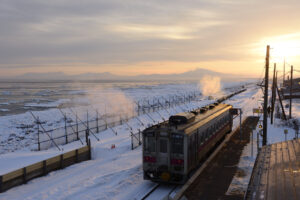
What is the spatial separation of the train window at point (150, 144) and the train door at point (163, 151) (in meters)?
0.36

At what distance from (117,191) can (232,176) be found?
7023mm

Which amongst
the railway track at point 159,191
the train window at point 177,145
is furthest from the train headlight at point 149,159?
the railway track at point 159,191

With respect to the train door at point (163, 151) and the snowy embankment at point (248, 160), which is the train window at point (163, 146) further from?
the snowy embankment at point (248, 160)

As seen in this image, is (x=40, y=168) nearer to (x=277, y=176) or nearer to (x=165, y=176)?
(x=165, y=176)

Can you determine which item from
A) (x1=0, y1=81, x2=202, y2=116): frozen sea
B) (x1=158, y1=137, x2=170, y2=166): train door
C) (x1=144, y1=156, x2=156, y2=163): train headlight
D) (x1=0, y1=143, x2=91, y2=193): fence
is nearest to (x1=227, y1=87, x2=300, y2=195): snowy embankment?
(x1=158, y1=137, x2=170, y2=166): train door

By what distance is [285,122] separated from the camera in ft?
106

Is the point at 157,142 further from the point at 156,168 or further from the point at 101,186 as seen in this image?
the point at 101,186

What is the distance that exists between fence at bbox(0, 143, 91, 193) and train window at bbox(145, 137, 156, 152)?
7.69 m

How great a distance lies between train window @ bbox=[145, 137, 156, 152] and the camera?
540 inches

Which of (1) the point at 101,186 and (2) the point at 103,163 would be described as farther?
(2) the point at 103,163

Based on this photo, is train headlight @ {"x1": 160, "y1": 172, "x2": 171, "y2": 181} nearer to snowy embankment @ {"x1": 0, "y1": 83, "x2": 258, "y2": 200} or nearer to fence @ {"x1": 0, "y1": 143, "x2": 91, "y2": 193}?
snowy embankment @ {"x1": 0, "y1": 83, "x2": 258, "y2": 200}

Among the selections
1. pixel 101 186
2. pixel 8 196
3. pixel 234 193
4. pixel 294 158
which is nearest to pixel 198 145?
pixel 234 193

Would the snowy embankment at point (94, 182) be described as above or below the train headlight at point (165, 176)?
below

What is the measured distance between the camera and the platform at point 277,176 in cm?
907
